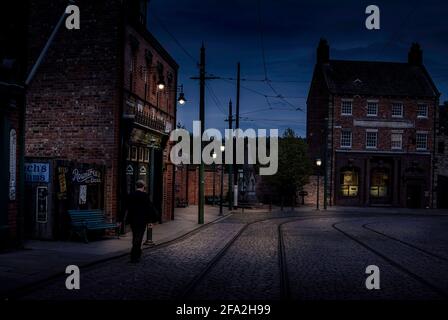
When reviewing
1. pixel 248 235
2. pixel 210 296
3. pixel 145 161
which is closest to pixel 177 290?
pixel 210 296

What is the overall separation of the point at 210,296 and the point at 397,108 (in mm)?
40911

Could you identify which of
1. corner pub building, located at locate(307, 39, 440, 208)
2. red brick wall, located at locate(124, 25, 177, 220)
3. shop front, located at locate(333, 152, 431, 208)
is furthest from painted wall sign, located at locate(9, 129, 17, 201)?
shop front, located at locate(333, 152, 431, 208)

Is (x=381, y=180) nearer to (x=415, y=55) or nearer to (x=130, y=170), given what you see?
(x=415, y=55)

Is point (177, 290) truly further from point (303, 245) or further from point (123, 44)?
point (123, 44)

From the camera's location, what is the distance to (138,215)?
429 inches

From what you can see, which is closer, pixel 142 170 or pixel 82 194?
pixel 82 194

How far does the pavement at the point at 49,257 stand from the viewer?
8.45 meters

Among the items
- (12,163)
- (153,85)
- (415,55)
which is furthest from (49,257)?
(415,55)

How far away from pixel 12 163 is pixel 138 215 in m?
3.55

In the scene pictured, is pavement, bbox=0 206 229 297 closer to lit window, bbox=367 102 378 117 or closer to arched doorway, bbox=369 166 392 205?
arched doorway, bbox=369 166 392 205

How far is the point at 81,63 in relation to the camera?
16.9 metres

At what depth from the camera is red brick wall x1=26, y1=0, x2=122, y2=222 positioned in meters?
16.7

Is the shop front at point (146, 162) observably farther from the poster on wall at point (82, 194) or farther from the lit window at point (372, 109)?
the lit window at point (372, 109)

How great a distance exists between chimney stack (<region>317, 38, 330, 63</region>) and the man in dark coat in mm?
39995
